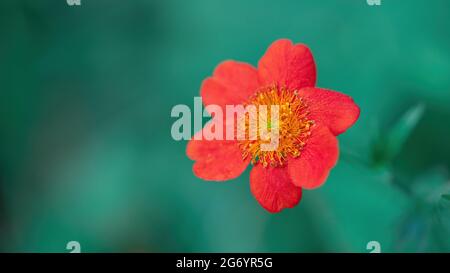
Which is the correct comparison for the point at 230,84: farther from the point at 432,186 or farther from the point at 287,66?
the point at 432,186

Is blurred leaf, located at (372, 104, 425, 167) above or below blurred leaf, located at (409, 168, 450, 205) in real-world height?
above

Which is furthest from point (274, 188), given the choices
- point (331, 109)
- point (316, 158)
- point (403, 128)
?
point (403, 128)

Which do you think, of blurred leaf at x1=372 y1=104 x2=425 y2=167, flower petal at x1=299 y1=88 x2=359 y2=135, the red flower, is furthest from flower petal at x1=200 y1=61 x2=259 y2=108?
blurred leaf at x1=372 y1=104 x2=425 y2=167

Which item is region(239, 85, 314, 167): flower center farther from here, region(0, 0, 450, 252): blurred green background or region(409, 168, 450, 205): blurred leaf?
region(409, 168, 450, 205): blurred leaf

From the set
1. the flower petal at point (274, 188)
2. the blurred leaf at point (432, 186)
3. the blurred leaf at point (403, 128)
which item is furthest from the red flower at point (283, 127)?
the blurred leaf at point (432, 186)

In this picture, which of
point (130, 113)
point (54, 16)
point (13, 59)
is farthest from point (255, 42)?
point (13, 59)
